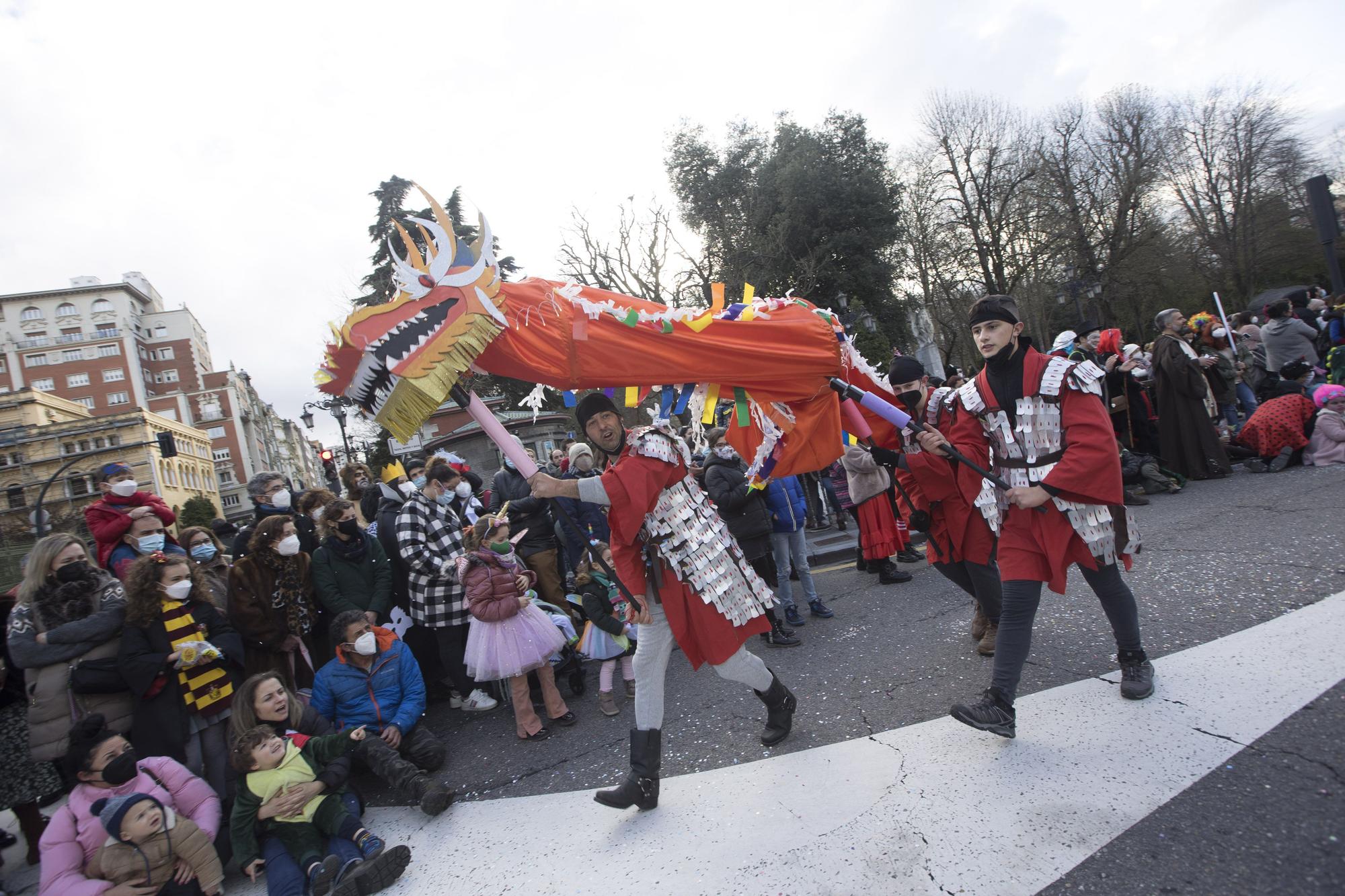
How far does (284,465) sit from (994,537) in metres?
127

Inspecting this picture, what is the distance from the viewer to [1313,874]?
189cm

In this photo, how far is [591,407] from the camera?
3.21m

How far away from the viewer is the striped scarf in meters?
3.67

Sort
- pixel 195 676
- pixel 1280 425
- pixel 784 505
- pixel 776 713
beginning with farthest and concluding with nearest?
pixel 1280 425 < pixel 784 505 < pixel 195 676 < pixel 776 713

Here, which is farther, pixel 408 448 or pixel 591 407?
pixel 408 448

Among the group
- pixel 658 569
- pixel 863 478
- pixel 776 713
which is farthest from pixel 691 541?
pixel 863 478

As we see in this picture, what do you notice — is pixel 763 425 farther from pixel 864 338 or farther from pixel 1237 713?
pixel 864 338

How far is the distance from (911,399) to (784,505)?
1519 mm

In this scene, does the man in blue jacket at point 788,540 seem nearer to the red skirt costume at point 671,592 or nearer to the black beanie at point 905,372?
the black beanie at point 905,372

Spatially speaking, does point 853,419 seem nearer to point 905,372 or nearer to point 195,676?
point 905,372

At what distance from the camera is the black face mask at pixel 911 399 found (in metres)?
4.12

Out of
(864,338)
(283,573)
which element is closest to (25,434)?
(864,338)

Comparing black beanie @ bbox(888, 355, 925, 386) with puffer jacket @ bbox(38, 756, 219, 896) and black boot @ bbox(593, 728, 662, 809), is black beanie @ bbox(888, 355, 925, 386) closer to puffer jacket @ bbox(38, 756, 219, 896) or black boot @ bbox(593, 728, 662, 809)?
black boot @ bbox(593, 728, 662, 809)

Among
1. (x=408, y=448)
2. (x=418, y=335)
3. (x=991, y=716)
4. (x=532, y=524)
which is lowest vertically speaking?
(x=991, y=716)
